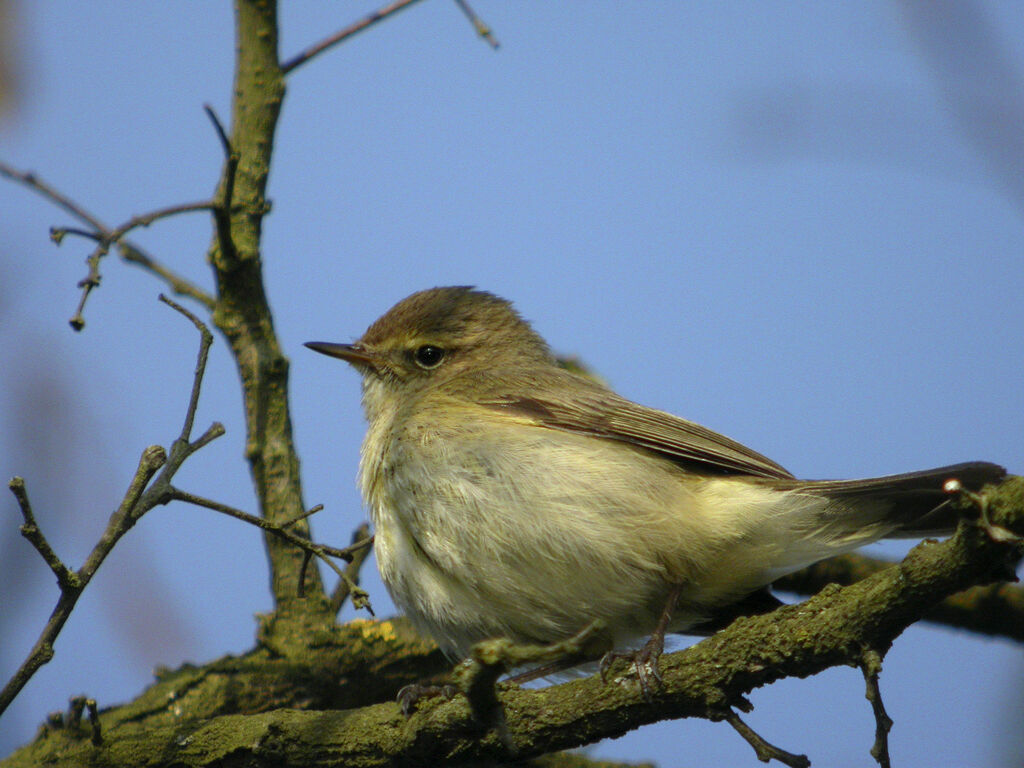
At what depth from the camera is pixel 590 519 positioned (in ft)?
13.6

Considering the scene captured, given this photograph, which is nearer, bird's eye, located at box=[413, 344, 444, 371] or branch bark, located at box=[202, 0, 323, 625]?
branch bark, located at box=[202, 0, 323, 625]

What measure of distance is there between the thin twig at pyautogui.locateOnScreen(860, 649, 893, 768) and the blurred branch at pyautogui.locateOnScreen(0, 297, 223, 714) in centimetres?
219

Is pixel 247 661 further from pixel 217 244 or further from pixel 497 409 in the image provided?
pixel 217 244

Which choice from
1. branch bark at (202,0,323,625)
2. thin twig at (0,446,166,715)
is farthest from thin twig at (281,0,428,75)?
thin twig at (0,446,166,715)

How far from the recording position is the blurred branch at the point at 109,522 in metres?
2.85

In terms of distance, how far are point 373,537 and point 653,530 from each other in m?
1.36

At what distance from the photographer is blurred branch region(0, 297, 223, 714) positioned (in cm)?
285

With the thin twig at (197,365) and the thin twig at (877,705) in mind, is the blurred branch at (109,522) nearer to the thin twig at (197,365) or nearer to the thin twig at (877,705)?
the thin twig at (197,365)

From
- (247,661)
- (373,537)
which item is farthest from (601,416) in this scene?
(247,661)

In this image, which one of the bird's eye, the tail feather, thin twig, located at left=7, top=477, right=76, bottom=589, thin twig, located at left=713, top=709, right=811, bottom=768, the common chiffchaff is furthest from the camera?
the bird's eye

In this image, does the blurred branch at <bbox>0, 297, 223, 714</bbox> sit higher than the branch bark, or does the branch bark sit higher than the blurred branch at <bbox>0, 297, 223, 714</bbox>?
the branch bark

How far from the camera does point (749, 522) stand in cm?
419

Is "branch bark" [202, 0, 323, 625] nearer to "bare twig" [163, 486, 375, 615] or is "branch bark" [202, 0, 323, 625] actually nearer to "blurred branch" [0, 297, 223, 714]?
"bare twig" [163, 486, 375, 615]

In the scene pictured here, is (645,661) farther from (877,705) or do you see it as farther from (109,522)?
(109,522)
